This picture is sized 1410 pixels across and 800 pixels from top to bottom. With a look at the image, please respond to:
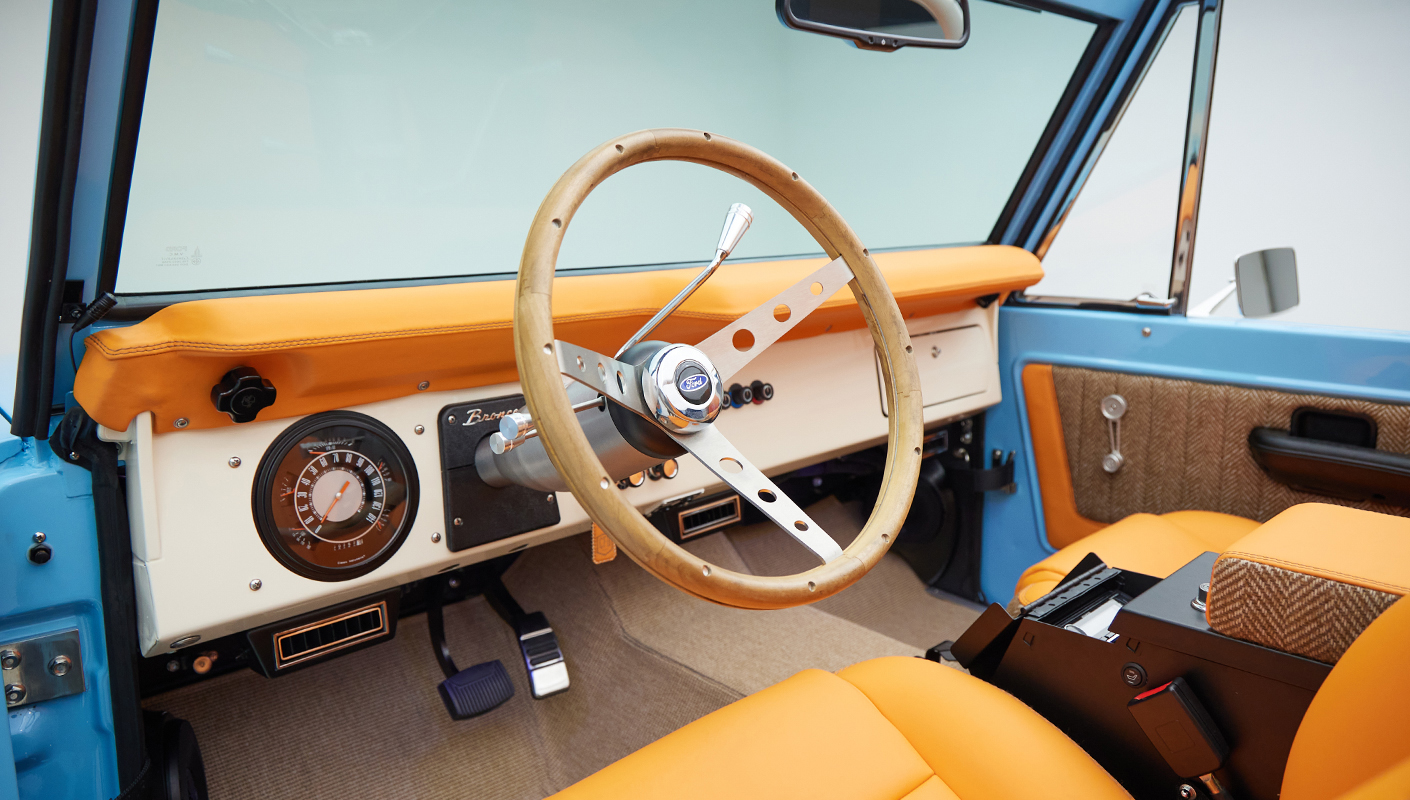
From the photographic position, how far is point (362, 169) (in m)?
1.29

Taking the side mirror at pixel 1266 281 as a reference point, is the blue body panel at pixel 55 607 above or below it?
below

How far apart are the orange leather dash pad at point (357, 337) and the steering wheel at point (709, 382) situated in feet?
1.12

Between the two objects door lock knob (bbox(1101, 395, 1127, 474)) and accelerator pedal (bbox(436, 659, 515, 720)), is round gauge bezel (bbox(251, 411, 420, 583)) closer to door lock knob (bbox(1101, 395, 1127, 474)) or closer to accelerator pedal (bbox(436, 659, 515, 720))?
accelerator pedal (bbox(436, 659, 515, 720))

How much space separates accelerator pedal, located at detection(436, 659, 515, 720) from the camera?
170 cm

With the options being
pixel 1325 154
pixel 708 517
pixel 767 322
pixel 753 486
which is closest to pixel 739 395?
pixel 708 517

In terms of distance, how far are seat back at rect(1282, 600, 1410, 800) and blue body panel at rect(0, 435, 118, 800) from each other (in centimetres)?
150

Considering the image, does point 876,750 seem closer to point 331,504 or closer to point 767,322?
point 767,322

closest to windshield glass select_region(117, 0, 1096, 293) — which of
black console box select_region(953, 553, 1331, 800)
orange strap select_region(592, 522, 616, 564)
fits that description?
orange strap select_region(592, 522, 616, 564)

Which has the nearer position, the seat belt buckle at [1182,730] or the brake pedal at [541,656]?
the seat belt buckle at [1182,730]

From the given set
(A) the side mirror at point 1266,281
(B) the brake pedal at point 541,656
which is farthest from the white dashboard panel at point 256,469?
(A) the side mirror at point 1266,281

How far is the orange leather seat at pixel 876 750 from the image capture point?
0.91 metres

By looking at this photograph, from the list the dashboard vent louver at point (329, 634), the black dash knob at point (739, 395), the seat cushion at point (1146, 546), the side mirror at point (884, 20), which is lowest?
the dashboard vent louver at point (329, 634)

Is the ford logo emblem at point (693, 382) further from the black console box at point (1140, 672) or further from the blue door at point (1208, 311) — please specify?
the blue door at point (1208, 311)

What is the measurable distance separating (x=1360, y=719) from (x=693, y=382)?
0.69 metres
